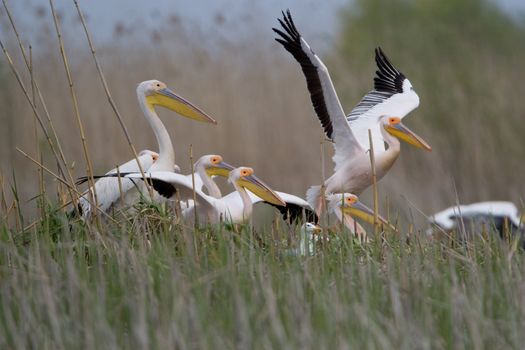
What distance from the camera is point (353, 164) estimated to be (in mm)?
5984

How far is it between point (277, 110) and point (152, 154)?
371cm

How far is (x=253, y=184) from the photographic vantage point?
5.11m

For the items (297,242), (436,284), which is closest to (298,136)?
(297,242)

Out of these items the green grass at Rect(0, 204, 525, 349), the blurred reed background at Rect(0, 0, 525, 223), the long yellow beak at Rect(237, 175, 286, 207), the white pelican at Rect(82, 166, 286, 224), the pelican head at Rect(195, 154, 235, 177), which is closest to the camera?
the green grass at Rect(0, 204, 525, 349)

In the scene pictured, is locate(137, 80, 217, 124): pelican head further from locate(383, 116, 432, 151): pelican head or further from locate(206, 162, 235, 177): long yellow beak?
locate(383, 116, 432, 151): pelican head

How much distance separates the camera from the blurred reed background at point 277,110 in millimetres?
9023

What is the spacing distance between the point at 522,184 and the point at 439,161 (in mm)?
687

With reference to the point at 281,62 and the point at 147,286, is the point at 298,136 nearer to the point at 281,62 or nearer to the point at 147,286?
the point at 281,62

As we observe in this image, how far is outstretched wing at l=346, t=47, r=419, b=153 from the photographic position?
20.4ft

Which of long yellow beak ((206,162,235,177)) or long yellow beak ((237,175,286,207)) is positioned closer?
long yellow beak ((237,175,286,207))

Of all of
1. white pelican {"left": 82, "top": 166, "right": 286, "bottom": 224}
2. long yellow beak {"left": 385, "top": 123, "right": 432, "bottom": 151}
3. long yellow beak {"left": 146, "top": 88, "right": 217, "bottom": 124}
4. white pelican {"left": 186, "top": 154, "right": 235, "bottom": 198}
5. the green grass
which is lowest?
the green grass

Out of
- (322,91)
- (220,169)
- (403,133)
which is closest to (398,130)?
(403,133)

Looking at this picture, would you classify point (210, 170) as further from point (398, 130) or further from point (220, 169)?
point (398, 130)

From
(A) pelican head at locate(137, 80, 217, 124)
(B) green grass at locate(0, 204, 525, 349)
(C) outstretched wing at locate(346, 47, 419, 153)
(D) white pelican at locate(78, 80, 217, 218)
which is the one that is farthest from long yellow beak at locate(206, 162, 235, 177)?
(B) green grass at locate(0, 204, 525, 349)
